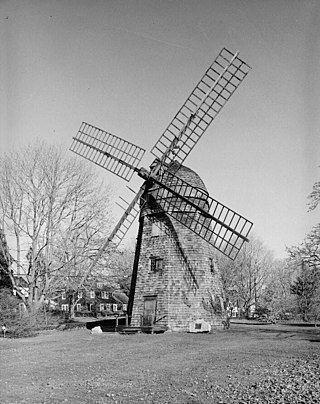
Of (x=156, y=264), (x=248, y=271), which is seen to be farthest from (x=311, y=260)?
(x=248, y=271)

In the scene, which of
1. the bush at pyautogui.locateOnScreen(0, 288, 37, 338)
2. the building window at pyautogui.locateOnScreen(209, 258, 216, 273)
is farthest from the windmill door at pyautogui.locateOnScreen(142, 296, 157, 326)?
the bush at pyautogui.locateOnScreen(0, 288, 37, 338)

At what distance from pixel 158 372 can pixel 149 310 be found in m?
11.1

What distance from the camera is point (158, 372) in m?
10.7

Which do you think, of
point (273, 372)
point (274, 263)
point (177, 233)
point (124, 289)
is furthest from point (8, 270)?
point (274, 263)

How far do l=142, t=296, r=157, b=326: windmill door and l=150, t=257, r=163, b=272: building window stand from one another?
4.75 ft

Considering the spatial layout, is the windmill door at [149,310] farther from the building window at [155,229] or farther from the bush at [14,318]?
the bush at [14,318]

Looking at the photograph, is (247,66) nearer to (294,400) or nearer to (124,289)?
(294,400)

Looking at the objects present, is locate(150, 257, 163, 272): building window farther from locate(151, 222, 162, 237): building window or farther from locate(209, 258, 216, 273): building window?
locate(209, 258, 216, 273): building window

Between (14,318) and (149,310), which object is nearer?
(149,310)

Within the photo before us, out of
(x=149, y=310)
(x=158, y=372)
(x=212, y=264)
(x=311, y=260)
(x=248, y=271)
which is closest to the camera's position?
(x=158, y=372)

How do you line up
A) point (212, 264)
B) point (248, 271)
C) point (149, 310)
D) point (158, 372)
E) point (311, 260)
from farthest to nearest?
1. point (248, 271)
2. point (212, 264)
3. point (149, 310)
4. point (311, 260)
5. point (158, 372)

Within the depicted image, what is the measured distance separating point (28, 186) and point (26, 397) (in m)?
18.1

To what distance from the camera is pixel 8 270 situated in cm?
2519

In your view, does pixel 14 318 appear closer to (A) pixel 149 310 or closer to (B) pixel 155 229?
(A) pixel 149 310
